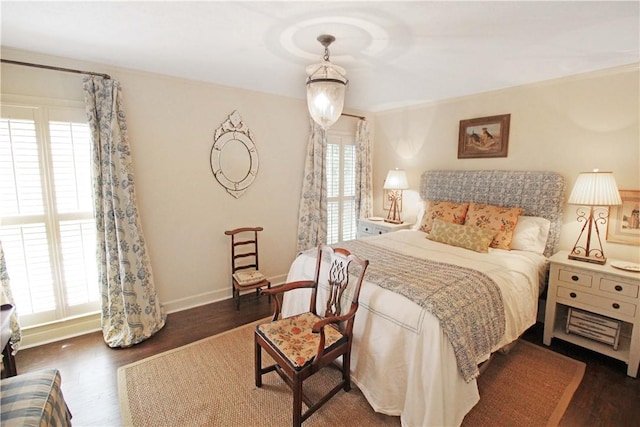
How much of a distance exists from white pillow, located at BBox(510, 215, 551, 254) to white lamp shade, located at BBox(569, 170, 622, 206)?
1.56 ft

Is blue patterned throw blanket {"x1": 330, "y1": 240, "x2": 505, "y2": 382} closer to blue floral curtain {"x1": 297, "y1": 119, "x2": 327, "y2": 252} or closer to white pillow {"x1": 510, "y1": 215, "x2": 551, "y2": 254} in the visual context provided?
white pillow {"x1": 510, "y1": 215, "x2": 551, "y2": 254}

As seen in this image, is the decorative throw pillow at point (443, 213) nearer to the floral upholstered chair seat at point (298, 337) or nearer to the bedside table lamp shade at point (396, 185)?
the bedside table lamp shade at point (396, 185)

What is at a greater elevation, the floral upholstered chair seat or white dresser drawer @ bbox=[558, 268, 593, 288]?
white dresser drawer @ bbox=[558, 268, 593, 288]

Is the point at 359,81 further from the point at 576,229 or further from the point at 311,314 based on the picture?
the point at 576,229

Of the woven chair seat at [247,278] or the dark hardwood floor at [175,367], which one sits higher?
the woven chair seat at [247,278]

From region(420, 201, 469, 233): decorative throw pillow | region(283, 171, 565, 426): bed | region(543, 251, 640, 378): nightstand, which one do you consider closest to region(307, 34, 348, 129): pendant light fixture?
region(283, 171, 565, 426): bed

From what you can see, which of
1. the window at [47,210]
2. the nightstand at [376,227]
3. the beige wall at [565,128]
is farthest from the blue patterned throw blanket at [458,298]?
the window at [47,210]

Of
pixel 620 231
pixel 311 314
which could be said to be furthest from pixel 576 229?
pixel 311 314

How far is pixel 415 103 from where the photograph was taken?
4016 millimetres

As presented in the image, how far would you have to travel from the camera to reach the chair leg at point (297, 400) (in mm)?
1668

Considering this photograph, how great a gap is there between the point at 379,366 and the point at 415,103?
339 centimetres

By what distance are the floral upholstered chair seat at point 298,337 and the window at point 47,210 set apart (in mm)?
1934

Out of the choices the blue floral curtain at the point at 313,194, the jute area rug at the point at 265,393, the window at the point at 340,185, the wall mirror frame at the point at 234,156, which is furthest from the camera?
the window at the point at 340,185

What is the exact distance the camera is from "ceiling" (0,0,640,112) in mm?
1694
